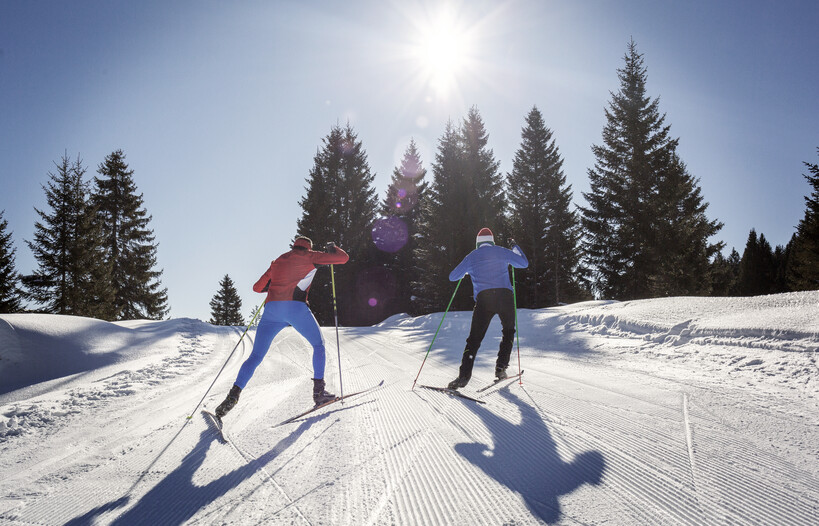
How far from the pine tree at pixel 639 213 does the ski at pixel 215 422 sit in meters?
18.7

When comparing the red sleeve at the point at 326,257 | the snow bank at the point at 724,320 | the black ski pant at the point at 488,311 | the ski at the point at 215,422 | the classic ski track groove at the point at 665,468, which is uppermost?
the red sleeve at the point at 326,257

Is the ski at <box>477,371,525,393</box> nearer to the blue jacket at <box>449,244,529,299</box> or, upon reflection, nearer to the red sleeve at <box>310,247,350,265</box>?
the blue jacket at <box>449,244,529,299</box>

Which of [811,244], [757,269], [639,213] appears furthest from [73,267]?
[757,269]

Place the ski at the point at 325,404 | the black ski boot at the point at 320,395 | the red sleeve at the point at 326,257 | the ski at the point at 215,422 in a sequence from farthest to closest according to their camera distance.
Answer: the red sleeve at the point at 326,257
the black ski boot at the point at 320,395
the ski at the point at 325,404
the ski at the point at 215,422

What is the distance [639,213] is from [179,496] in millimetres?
21490

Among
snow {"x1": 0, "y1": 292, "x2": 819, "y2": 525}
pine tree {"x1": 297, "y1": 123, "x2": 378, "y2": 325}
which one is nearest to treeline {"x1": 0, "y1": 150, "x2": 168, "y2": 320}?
pine tree {"x1": 297, "y1": 123, "x2": 378, "y2": 325}

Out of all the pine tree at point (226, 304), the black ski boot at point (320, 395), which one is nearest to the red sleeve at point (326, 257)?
the black ski boot at point (320, 395)

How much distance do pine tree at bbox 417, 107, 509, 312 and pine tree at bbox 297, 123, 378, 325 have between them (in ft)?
Answer: 22.8

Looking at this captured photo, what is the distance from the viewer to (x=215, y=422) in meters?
3.36

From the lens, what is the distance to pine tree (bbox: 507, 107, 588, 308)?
21.6 m

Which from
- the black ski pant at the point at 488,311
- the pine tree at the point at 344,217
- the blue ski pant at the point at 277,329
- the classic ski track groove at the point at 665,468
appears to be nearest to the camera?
the classic ski track groove at the point at 665,468

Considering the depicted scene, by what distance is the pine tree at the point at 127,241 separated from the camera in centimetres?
2511

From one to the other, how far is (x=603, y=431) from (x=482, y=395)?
1.51 m

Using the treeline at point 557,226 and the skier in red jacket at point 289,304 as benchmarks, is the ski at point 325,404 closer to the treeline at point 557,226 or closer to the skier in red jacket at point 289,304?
the skier in red jacket at point 289,304
